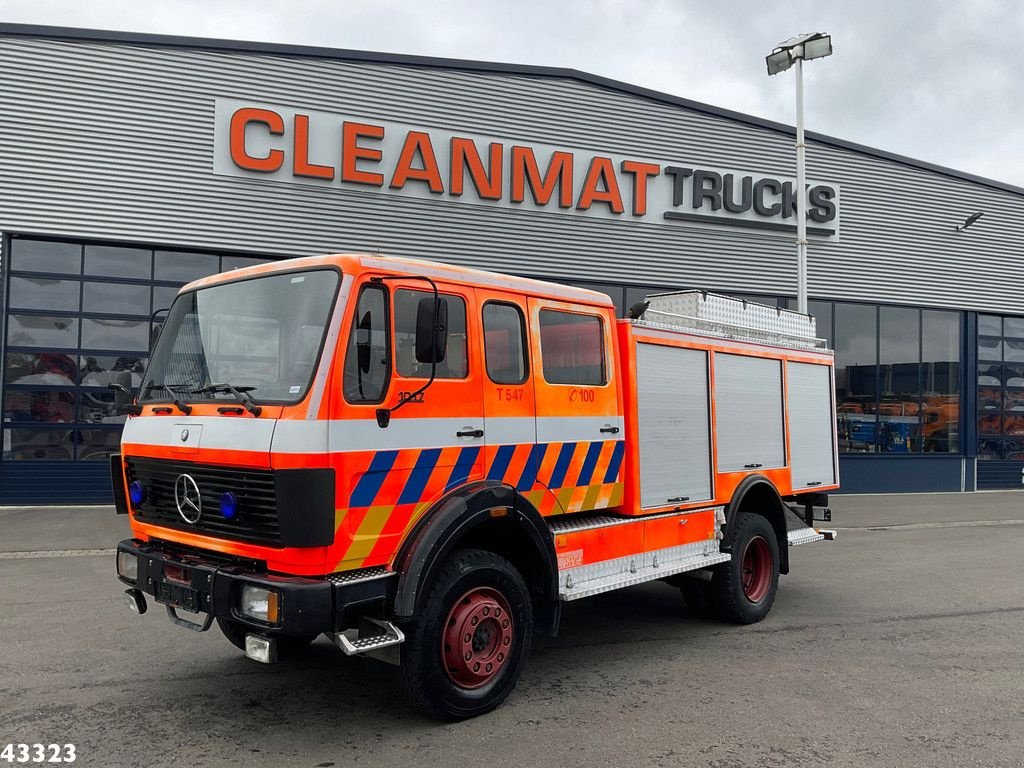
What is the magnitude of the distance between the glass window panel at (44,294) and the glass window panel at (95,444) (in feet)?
6.64

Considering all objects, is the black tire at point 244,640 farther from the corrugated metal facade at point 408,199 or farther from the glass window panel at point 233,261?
the corrugated metal facade at point 408,199

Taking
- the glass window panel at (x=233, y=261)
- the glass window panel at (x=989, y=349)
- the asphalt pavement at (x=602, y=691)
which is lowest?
the asphalt pavement at (x=602, y=691)

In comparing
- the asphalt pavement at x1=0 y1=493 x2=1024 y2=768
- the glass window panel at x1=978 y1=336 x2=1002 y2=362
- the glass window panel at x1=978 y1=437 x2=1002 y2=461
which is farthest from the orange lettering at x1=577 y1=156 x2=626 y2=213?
the glass window panel at x1=978 y1=437 x2=1002 y2=461

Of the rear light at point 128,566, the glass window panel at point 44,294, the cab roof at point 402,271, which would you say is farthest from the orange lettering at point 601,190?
the rear light at point 128,566

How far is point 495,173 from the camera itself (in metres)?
15.2

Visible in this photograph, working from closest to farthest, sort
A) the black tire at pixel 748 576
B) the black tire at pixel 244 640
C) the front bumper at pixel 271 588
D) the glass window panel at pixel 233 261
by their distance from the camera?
the front bumper at pixel 271 588
the black tire at pixel 244 640
the black tire at pixel 748 576
the glass window panel at pixel 233 261

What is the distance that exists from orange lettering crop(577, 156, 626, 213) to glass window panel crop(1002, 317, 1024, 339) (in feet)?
36.4

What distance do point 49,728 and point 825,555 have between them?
8.69 m

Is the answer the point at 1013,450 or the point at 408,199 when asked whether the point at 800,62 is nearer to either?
the point at 408,199

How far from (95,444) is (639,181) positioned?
1102 centimetres

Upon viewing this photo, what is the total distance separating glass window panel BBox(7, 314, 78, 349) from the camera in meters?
13.1

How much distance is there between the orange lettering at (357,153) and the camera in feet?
46.7

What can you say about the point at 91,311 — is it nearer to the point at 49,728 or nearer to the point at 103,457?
the point at 103,457

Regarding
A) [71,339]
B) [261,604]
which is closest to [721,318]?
[261,604]
